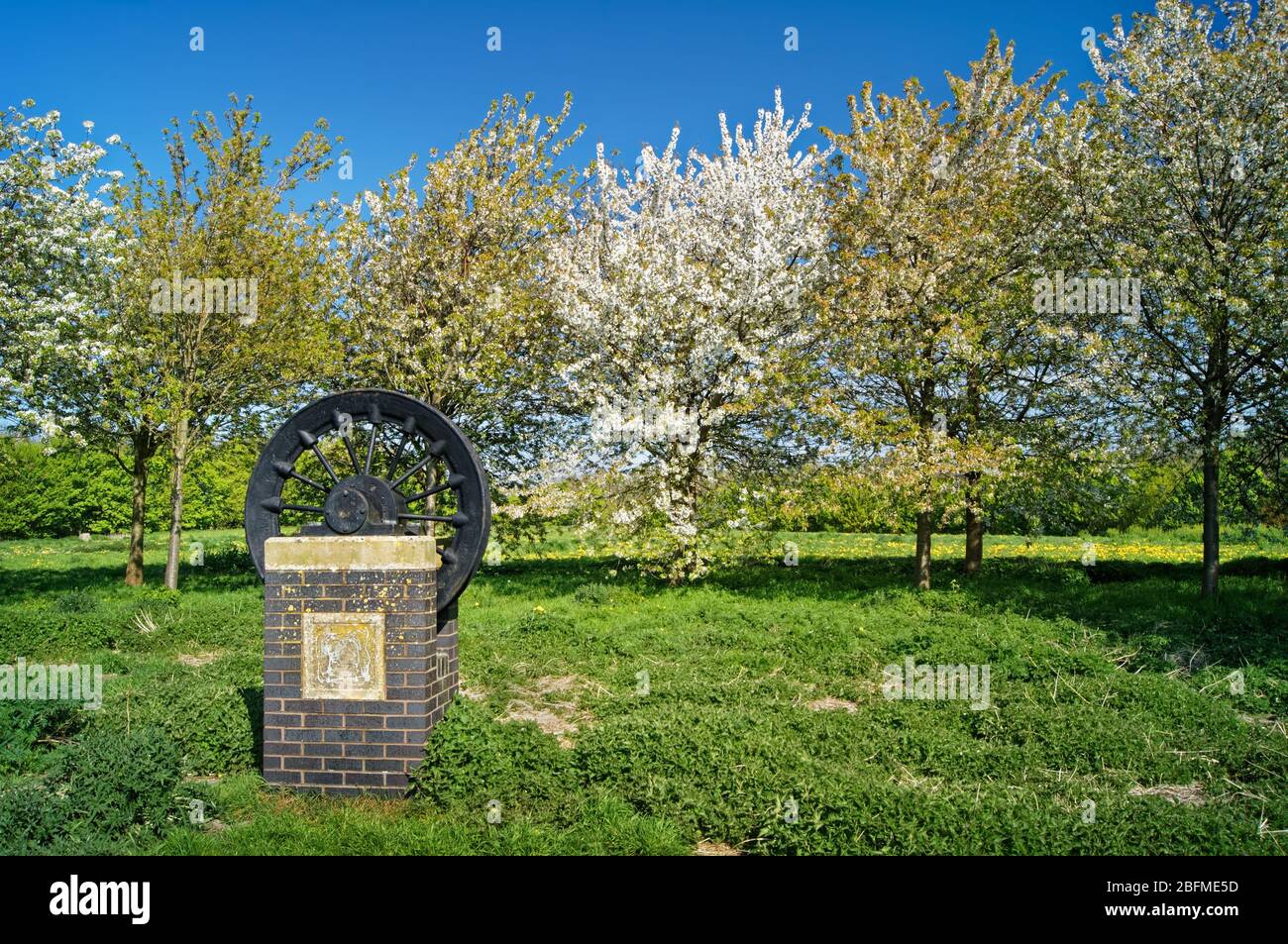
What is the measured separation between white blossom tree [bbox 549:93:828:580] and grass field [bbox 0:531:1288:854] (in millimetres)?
2676

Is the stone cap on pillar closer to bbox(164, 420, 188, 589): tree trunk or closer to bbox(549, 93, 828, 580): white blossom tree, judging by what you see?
bbox(549, 93, 828, 580): white blossom tree

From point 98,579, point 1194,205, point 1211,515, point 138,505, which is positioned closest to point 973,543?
point 1211,515

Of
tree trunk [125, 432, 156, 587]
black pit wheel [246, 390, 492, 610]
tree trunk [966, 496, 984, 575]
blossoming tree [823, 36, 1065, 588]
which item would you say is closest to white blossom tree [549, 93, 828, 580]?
blossoming tree [823, 36, 1065, 588]

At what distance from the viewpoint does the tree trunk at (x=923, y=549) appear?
15.6 metres

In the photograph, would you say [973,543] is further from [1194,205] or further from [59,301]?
[59,301]

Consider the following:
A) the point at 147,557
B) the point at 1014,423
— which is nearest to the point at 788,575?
the point at 1014,423

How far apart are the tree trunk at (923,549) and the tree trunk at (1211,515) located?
14.1 feet

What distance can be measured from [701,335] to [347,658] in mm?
9846

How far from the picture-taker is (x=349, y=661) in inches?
263

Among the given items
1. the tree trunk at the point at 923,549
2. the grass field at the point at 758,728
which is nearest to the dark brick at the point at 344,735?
the grass field at the point at 758,728

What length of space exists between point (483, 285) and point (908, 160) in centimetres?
870

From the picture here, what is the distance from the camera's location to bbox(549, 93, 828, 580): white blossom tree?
15344 millimetres

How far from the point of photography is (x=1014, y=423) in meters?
15.4

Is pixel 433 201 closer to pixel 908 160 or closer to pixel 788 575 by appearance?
pixel 908 160
